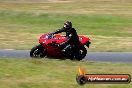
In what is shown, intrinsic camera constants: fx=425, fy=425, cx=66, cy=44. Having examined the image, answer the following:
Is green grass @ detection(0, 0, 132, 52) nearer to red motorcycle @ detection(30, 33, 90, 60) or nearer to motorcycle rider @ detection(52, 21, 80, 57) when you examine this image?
red motorcycle @ detection(30, 33, 90, 60)

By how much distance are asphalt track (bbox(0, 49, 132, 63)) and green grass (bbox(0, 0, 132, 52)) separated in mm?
1730

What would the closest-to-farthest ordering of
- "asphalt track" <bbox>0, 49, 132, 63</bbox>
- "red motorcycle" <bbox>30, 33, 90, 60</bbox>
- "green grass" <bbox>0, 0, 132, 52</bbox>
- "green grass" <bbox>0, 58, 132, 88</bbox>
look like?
"green grass" <bbox>0, 58, 132, 88</bbox> → "red motorcycle" <bbox>30, 33, 90, 60</bbox> → "asphalt track" <bbox>0, 49, 132, 63</bbox> → "green grass" <bbox>0, 0, 132, 52</bbox>

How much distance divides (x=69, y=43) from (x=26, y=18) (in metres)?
21.7

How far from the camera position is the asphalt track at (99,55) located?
2022cm

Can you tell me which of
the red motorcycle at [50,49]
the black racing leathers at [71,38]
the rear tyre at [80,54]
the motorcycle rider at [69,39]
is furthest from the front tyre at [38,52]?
the rear tyre at [80,54]

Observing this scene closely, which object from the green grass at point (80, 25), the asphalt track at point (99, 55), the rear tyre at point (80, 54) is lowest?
the green grass at point (80, 25)

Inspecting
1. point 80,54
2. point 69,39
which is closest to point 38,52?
point 69,39

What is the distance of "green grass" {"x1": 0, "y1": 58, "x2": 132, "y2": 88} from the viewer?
1309 centimetres

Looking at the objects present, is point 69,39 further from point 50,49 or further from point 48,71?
point 48,71

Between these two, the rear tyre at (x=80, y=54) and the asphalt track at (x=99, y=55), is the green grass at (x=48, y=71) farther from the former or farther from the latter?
the asphalt track at (x=99, y=55)

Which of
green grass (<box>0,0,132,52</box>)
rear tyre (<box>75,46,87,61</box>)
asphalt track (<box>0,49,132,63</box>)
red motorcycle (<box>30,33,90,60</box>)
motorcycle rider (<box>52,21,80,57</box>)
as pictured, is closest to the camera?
motorcycle rider (<box>52,21,80,57</box>)

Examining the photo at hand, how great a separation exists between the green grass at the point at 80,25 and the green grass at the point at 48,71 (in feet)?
19.8

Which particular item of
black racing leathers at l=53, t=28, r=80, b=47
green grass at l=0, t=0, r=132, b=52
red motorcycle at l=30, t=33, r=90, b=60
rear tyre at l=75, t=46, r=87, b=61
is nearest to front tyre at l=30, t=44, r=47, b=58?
red motorcycle at l=30, t=33, r=90, b=60

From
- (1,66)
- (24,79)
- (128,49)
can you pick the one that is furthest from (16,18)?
(24,79)
